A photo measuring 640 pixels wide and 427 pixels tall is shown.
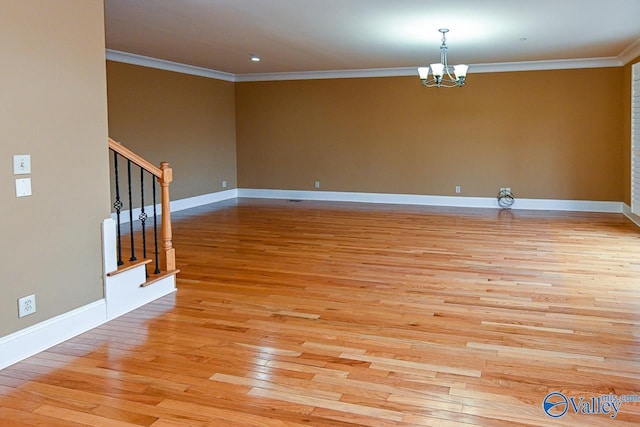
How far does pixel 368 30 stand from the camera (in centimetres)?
620

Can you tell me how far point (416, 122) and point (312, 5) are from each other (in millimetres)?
5202

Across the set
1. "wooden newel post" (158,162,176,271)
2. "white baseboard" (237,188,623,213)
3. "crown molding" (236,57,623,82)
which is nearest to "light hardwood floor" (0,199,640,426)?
"wooden newel post" (158,162,176,271)

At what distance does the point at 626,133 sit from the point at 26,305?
846 centimetres

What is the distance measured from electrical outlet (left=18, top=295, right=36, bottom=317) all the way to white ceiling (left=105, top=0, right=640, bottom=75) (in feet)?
9.56

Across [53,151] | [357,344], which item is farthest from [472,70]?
[53,151]

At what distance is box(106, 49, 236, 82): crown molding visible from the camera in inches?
308

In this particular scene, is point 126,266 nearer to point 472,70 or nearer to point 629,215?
point 472,70

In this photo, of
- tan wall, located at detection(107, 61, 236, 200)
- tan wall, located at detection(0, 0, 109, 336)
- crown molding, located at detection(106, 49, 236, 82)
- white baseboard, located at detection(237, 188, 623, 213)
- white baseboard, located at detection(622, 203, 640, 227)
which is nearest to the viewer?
tan wall, located at detection(0, 0, 109, 336)

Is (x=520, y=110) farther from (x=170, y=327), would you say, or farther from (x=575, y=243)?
(x=170, y=327)

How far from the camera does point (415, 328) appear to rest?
366cm

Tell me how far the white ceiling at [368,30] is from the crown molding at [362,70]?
23 cm

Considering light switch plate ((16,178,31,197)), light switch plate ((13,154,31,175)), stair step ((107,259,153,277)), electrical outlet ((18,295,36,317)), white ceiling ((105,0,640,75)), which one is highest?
white ceiling ((105,0,640,75))

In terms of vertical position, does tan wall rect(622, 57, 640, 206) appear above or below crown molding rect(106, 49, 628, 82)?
below

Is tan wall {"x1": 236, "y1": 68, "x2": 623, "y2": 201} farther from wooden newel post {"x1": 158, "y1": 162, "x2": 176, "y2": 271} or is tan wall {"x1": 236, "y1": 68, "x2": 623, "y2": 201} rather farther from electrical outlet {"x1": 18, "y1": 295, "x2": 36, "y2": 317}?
electrical outlet {"x1": 18, "y1": 295, "x2": 36, "y2": 317}
